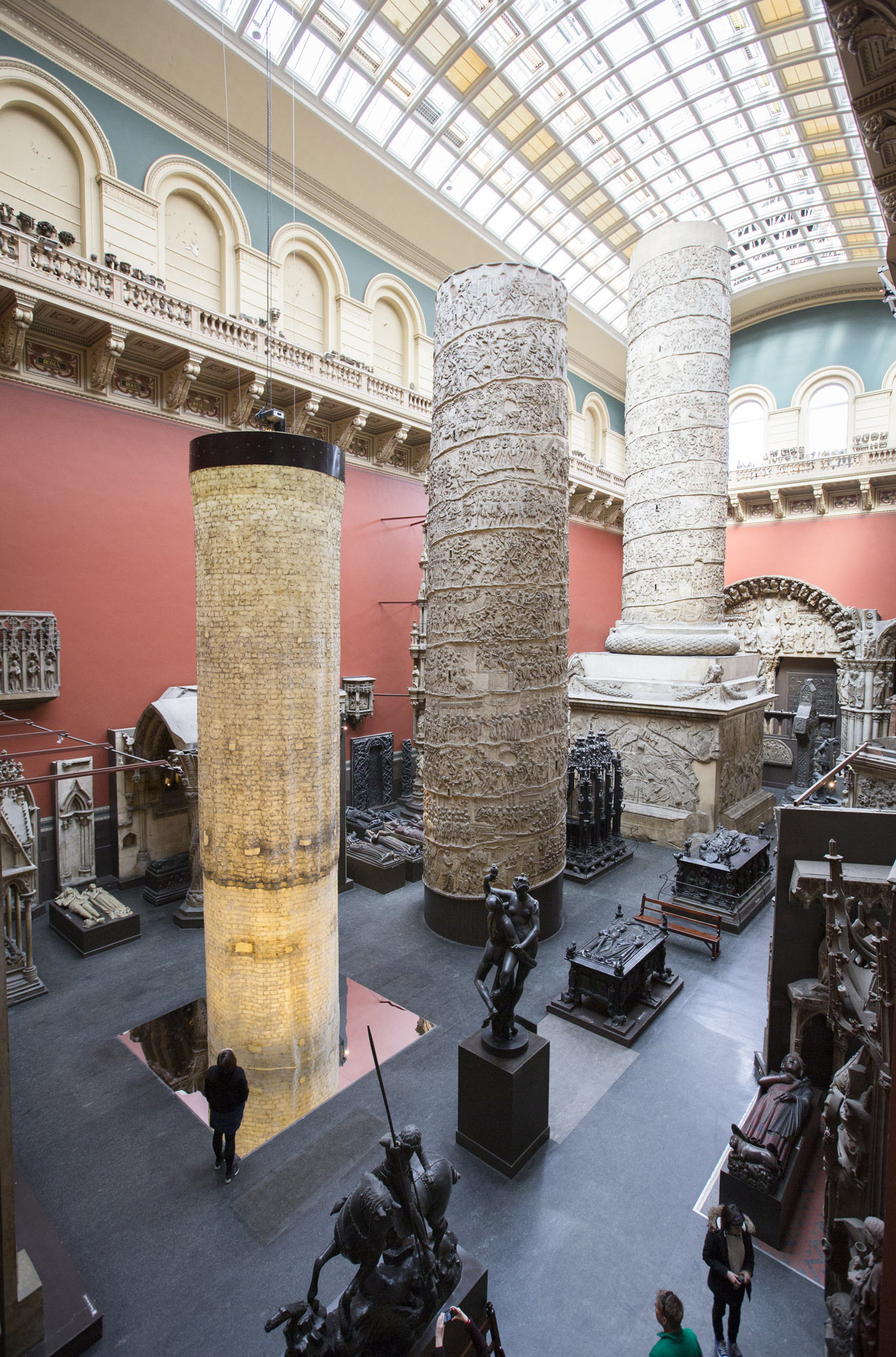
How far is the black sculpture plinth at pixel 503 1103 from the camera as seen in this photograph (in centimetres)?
404

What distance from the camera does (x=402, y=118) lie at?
12.2 m

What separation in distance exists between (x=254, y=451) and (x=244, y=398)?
659 centimetres

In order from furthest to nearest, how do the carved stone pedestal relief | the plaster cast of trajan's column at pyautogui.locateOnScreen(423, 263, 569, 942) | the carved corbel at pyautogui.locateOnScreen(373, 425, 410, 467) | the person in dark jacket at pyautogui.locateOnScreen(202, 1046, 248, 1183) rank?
the carved corbel at pyautogui.locateOnScreen(373, 425, 410, 467) → the carved stone pedestal relief → the plaster cast of trajan's column at pyautogui.locateOnScreen(423, 263, 569, 942) → the person in dark jacket at pyautogui.locateOnScreen(202, 1046, 248, 1183)

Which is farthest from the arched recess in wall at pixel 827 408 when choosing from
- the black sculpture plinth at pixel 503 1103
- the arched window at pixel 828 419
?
the black sculpture plinth at pixel 503 1103

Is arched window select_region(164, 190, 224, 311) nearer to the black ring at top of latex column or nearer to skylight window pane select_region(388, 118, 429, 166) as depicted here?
skylight window pane select_region(388, 118, 429, 166)

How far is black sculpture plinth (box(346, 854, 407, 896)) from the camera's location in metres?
8.88

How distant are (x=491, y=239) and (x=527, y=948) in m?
16.5

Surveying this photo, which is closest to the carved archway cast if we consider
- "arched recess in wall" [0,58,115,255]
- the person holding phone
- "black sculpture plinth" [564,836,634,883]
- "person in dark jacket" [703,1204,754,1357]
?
"black sculpture plinth" [564,836,634,883]

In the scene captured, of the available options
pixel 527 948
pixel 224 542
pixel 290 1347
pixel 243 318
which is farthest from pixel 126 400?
pixel 290 1347

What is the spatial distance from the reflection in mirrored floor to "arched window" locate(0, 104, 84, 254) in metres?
9.83

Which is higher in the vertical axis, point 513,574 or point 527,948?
point 513,574

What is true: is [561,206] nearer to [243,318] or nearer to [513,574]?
[243,318]

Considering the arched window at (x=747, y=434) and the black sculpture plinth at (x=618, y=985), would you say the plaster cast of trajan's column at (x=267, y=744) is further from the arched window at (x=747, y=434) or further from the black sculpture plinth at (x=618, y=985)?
the arched window at (x=747, y=434)

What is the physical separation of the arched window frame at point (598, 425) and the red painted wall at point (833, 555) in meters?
4.73
